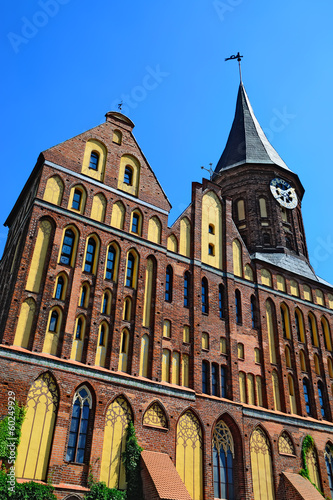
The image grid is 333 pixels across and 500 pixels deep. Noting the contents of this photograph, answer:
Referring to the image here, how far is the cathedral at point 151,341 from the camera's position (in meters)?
17.9

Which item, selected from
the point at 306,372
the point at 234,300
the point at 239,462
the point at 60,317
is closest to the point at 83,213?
the point at 60,317

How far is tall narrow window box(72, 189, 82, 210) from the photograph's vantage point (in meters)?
22.7

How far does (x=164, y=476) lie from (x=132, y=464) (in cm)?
130

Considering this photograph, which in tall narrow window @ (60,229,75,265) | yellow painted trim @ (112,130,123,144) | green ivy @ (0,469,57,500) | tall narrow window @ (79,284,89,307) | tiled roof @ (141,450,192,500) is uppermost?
yellow painted trim @ (112,130,123,144)

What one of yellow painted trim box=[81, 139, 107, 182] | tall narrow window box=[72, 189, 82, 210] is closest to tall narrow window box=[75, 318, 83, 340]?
tall narrow window box=[72, 189, 82, 210]

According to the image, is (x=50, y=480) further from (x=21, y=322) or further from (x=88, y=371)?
(x=21, y=322)

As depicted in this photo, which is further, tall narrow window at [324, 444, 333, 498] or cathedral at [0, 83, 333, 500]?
tall narrow window at [324, 444, 333, 498]

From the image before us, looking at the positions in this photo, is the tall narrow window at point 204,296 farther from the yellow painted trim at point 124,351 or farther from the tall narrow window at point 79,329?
the tall narrow window at point 79,329

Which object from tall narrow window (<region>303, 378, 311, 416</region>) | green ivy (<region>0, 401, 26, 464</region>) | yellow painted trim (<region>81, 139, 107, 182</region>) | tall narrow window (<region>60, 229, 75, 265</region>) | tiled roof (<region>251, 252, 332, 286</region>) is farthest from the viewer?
tiled roof (<region>251, 252, 332, 286</region>)

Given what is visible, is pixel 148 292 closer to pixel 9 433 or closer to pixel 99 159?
pixel 99 159

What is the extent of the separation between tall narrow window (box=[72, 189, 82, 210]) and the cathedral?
2.1 inches

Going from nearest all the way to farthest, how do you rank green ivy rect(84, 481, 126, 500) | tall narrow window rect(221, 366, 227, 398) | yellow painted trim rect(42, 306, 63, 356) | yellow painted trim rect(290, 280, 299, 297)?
green ivy rect(84, 481, 126, 500), yellow painted trim rect(42, 306, 63, 356), tall narrow window rect(221, 366, 227, 398), yellow painted trim rect(290, 280, 299, 297)

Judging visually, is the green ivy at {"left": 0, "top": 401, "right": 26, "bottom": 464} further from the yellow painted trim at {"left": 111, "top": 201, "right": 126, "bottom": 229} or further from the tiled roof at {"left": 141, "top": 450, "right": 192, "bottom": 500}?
the yellow painted trim at {"left": 111, "top": 201, "right": 126, "bottom": 229}

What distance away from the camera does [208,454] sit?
2062 cm
